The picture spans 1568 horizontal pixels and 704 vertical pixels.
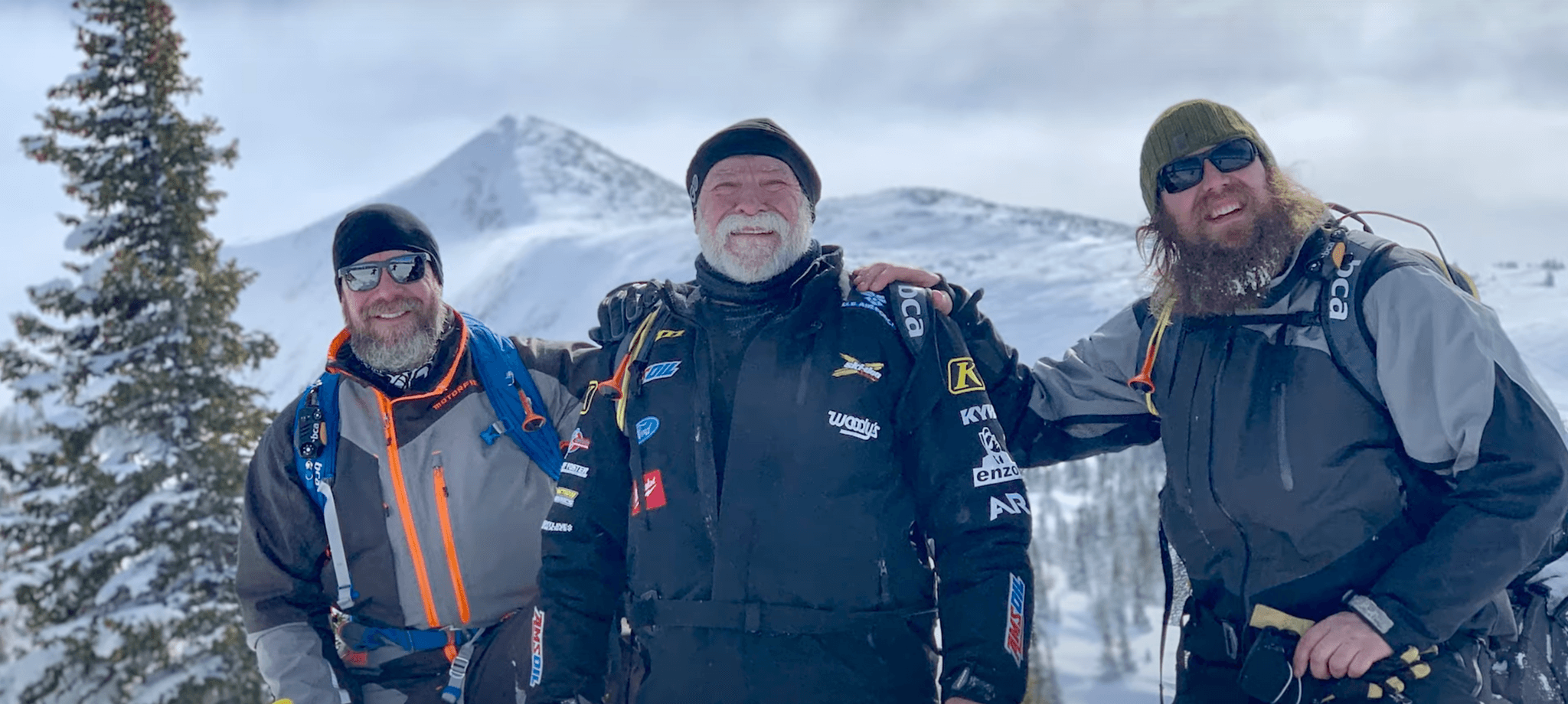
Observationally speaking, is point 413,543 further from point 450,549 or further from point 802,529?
point 802,529

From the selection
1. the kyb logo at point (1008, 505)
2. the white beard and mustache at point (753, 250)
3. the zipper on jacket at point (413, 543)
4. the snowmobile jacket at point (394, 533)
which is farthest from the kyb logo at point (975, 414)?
the zipper on jacket at point (413, 543)

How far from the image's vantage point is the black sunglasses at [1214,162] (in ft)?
14.8

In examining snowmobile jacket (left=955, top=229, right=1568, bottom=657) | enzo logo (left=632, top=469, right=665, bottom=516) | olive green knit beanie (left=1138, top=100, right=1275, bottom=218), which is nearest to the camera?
snowmobile jacket (left=955, top=229, right=1568, bottom=657)

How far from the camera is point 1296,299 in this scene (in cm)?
421

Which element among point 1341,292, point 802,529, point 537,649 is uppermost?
point 1341,292

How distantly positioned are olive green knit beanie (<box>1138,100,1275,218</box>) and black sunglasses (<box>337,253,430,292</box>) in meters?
3.49

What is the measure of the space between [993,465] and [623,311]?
1751 millimetres

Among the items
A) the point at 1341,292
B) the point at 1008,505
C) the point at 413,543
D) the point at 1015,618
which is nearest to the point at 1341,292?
the point at 1341,292

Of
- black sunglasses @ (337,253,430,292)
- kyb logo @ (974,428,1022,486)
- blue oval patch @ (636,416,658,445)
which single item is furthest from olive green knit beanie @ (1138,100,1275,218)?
black sunglasses @ (337,253,430,292)

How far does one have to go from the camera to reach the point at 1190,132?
14.9 ft

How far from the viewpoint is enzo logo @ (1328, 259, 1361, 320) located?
4035 millimetres

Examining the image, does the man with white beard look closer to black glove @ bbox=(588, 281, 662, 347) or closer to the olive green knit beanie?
black glove @ bbox=(588, 281, 662, 347)

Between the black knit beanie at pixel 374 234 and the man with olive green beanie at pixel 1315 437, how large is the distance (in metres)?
2.60

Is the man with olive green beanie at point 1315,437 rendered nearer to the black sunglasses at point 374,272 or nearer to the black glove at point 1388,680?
the black glove at point 1388,680
